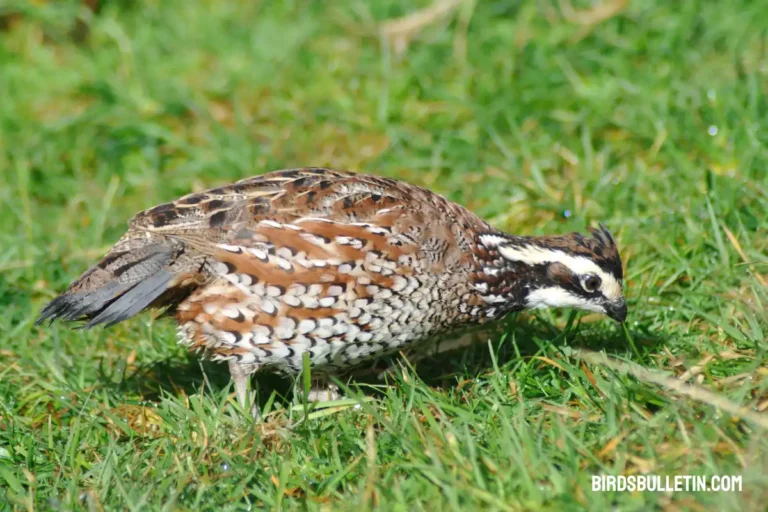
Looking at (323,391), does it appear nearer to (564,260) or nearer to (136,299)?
(136,299)

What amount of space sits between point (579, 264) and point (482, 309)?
541 mm

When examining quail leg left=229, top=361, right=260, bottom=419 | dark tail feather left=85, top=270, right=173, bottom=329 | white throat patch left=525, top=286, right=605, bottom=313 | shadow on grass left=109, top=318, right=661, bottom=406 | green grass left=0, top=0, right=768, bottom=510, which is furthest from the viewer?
shadow on grass left=109, top=318, right=661, bottom=406

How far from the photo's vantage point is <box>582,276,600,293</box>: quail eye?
15.6 feet

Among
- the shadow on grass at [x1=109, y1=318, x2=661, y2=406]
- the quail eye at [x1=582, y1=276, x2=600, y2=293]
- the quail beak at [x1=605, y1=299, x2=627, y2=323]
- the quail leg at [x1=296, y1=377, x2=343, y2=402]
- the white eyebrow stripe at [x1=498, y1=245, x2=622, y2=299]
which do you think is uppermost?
the white eyebrow stripe at [x1=498, y1=245, x2=622, y2=299]

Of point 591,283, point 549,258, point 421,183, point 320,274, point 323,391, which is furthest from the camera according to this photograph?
point 421,183

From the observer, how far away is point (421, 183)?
6.68m

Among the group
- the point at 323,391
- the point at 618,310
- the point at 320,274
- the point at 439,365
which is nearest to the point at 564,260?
the point at 618,310

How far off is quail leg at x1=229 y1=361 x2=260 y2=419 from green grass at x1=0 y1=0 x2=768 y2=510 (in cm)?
10

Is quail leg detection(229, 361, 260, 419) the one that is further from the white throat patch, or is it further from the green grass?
the white throat patch

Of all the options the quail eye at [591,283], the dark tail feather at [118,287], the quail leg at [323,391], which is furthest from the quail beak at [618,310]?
the dark tail feather at [118,287]

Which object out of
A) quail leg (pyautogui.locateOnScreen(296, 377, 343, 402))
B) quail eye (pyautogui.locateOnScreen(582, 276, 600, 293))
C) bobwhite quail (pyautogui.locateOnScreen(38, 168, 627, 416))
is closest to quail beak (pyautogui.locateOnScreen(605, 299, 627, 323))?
bobwhite quail (pyautogui.locateOnScreen(38, 168, 627, 416))

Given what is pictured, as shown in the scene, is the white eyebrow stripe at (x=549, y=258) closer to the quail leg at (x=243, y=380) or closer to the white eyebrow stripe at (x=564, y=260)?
the white eyebrow stripe at (x=564, y=260)

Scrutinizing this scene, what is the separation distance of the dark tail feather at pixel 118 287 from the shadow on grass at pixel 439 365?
561mm

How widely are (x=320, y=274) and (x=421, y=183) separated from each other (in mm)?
2326
